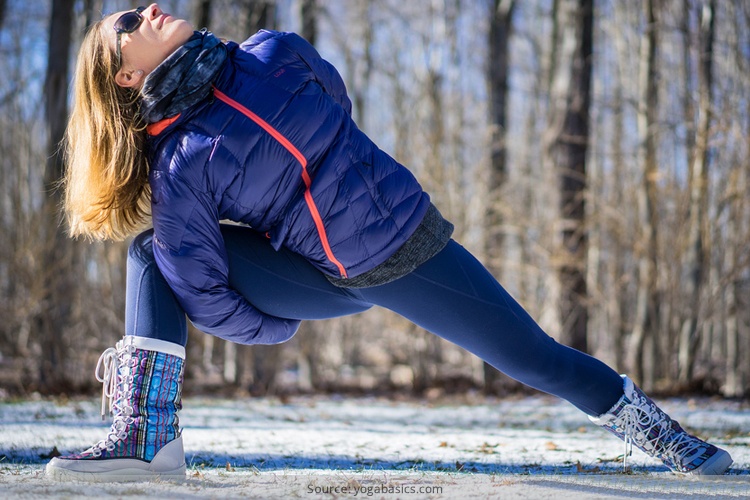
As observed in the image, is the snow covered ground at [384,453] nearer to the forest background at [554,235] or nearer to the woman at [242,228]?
the woman at [242,228]

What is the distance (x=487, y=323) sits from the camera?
7.76ft

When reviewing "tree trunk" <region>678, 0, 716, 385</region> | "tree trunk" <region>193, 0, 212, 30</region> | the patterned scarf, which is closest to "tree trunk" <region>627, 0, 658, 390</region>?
"tree trunk" <region>678, 0, 716, 385</region>

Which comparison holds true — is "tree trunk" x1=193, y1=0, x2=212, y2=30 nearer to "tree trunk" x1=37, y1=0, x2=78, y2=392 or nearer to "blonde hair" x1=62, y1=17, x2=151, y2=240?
"tree trunk" x1=37, y1=0, x2=78, y2=392

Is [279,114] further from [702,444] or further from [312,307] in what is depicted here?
[702,444]

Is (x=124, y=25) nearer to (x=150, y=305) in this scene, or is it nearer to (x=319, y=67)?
(x=319, y=67)

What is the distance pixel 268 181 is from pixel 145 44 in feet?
1.75

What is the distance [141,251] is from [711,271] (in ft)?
21.6

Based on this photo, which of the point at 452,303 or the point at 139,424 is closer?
the point at 139,424

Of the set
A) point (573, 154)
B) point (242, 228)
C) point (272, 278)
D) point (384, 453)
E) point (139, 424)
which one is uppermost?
point (573, 154)

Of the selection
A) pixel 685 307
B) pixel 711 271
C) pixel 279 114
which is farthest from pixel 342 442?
pixel 711 271

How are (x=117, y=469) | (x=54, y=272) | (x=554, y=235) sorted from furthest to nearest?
(x=554, y=235) < (x=54, y=272) < (x=117, y=469)

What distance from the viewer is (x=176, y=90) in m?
2.12

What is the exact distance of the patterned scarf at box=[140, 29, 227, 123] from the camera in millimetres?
2113

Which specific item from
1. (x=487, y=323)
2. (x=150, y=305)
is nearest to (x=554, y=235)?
(x=487, y=323)
